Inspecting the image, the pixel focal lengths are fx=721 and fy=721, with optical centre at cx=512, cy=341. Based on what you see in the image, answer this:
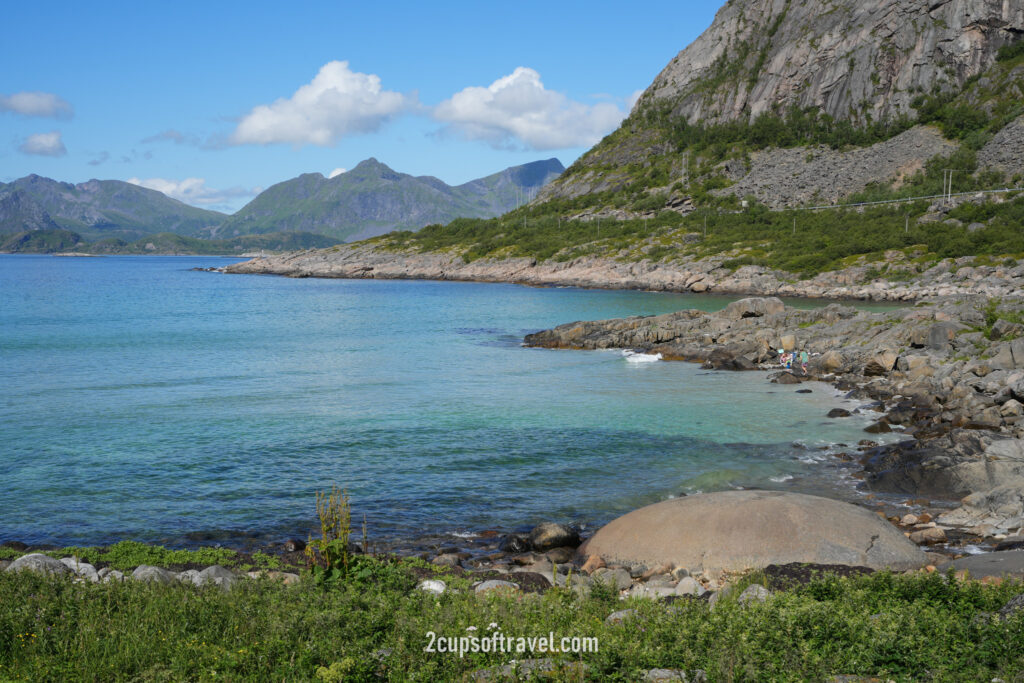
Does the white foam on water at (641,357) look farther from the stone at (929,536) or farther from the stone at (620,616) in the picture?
the stone at (620,616)

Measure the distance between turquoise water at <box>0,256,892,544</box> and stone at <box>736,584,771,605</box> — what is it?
8.33 m

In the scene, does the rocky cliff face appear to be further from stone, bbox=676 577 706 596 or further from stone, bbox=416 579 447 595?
stone, bbox=416 579 447 595

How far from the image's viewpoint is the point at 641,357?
52.3m

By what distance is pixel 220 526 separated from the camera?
63.0ft

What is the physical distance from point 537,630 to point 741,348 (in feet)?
138

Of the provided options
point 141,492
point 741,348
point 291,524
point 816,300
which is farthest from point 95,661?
point 816,300

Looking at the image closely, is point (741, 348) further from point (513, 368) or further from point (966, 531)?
point (966, 531)

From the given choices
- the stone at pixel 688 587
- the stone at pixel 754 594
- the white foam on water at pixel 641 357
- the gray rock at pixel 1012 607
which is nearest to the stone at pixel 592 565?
the stone at pixel 688 587

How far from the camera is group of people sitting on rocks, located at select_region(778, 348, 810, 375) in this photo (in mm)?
42906

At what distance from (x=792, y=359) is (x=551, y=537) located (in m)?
32.0

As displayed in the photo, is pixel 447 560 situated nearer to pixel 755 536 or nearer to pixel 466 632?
pixel 755 536

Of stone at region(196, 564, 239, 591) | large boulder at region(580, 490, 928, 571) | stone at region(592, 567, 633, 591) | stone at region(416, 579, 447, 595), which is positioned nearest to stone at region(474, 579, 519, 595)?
stone at region(416, 579, 447, 595)

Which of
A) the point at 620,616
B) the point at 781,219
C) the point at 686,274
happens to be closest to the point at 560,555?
the point at 620,616

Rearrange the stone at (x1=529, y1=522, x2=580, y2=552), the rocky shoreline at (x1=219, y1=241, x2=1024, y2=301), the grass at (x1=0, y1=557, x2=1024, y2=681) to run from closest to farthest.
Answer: the grass at (x1=0, y1=557, x2=1024, y2=681) < the stone at (x1=529, y1=522, x2=580, y2=552) < the rocky shoreline at (x1=219, y1=241, x2=1024, y2=301)
